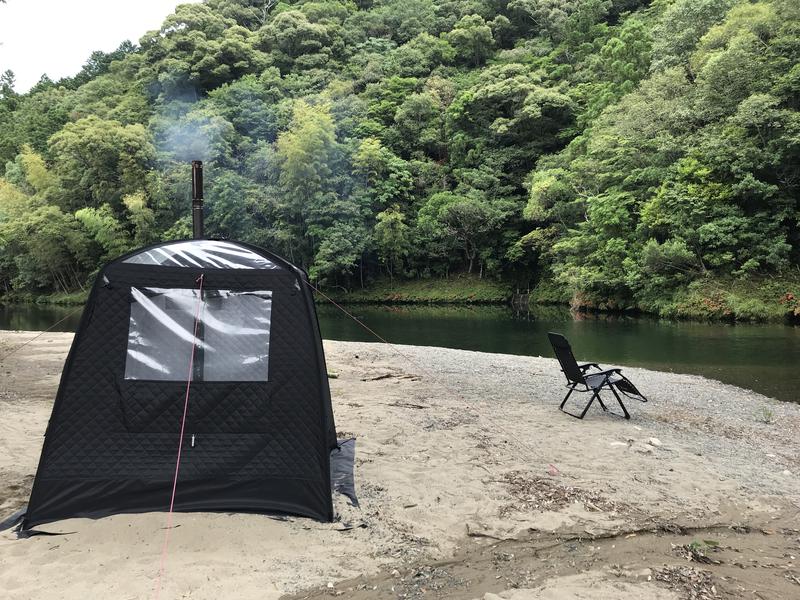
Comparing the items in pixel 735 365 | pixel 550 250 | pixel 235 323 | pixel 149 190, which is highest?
pixel 149 190

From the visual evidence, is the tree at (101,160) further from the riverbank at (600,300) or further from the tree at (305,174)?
the tree at (305,174)

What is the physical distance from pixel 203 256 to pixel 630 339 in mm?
14395

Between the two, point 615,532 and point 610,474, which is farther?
point 610,474

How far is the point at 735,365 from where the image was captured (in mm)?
11031

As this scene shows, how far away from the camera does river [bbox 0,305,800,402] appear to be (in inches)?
418

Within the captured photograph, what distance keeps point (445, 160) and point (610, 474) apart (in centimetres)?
3579

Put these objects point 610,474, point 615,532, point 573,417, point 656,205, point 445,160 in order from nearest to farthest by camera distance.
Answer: point 615,532 → point 610,474 → point 573,417 → point 656,205 → point 445,160

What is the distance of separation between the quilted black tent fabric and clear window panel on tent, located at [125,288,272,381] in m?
0.05

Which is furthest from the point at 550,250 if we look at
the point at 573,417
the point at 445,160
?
the point at 573,417

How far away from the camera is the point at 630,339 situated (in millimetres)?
15469

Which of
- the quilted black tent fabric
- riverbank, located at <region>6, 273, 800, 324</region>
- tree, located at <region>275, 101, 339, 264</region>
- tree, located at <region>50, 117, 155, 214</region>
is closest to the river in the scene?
riverbank, located at <region>6, 273, 800, 324</region>

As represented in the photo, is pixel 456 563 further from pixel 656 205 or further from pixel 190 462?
pixel 656 205

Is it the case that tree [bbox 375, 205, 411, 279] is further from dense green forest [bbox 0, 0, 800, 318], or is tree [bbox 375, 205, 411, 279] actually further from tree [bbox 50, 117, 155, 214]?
tree [bbox 50, 117, 155, 214]

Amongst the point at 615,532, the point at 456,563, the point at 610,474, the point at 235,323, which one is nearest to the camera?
the point at 456,563
